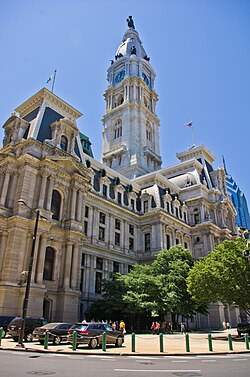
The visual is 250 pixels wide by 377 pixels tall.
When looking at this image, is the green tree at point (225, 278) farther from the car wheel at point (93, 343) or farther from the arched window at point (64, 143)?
the arched window at point (64, 143)

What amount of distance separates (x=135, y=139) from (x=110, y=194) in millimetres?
29953

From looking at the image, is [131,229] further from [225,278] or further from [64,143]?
[225,278]

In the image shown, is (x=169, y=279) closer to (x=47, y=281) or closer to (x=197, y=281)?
(x=197, y=281)

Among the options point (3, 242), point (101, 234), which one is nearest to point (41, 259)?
point (3, 242)

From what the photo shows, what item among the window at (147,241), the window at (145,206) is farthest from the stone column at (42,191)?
the window at (145,206)

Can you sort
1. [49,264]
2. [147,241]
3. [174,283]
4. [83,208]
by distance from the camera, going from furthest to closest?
[147,241] < [83,208] < [174,283] < [49,264]

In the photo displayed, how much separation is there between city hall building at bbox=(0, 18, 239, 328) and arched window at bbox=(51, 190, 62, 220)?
0.12 meters

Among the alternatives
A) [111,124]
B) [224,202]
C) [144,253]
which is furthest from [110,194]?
[111,124]

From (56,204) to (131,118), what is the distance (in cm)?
4800

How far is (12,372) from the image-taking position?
9.60 m

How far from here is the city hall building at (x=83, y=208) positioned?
3189 cm

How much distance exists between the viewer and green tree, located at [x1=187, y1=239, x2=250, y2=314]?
2847 centimetres

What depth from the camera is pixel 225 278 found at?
1135 inches

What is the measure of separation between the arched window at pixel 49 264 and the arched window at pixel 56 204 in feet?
13.4
